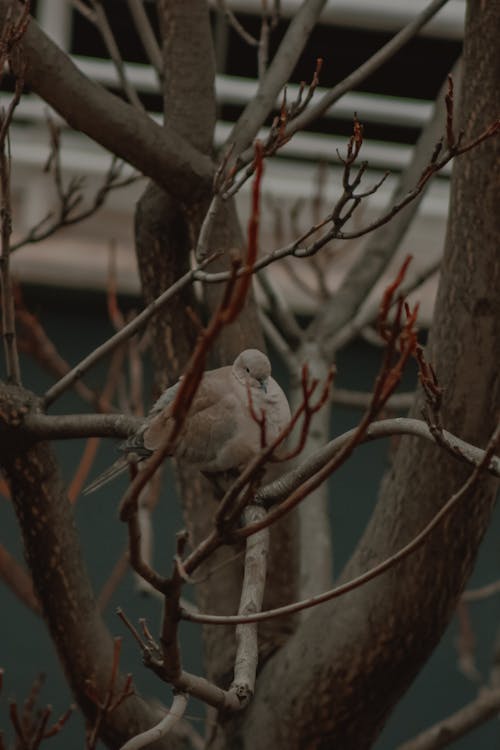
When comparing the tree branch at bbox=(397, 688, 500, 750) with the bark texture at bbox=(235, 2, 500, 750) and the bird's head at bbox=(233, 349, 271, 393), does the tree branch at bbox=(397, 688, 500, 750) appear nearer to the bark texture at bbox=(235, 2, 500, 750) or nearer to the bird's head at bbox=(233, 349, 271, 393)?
the bark texture at bbox=(235, 2, 500, 750)

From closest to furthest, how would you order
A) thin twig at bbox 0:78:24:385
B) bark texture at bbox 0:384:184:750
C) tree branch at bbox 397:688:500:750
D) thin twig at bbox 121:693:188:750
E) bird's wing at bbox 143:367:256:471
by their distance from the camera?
1. thin twig at bbox 121:693:188:750
2. thin twig at bbox 0:78:24:385
3. bird's wing at bbox 143:367:256:471
4. bark texture at bbox 0:384:184:750
5. tree branch at bbox 397:688:500:750

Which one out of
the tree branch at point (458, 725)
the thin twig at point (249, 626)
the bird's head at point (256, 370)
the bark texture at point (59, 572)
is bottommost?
the tree branch at point (458, 725)

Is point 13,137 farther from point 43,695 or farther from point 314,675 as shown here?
point 314,675

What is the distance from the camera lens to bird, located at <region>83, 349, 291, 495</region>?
2.93 metres

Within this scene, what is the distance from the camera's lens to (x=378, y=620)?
10.9 ft

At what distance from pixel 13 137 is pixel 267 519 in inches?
282

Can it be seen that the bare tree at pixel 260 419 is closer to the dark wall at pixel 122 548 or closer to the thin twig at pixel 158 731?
the thin twig at pixel 158 731

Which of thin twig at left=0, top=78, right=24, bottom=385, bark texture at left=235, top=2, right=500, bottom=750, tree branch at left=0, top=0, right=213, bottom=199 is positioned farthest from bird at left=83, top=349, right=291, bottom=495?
tree branch at left=0, top=0, right=213, bottom=199

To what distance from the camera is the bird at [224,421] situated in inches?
115

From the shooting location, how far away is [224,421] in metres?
3.04

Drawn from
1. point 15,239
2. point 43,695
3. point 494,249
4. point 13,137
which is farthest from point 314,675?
point 13,137

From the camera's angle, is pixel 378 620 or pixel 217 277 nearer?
pixel 217 277

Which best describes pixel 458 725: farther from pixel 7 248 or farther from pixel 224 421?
pixel 7 248

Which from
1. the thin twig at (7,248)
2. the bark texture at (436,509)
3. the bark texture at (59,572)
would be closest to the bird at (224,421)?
the bark texture at (59,572)
